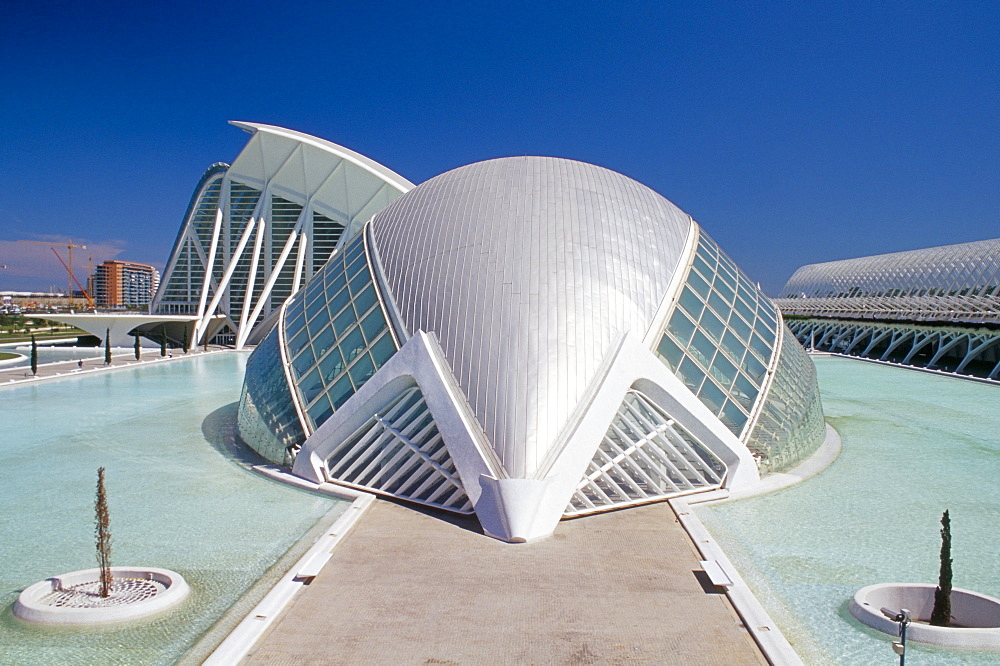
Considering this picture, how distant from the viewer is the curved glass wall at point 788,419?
14.9 m

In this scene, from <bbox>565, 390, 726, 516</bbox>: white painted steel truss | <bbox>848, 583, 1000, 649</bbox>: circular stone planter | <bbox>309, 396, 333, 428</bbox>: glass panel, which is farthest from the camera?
<bbox>309, 396, 333, 428</bbox>: glass panel

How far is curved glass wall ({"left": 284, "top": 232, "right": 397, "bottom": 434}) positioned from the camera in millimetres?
14432

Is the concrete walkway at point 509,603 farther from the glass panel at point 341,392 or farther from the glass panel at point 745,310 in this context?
the glass panel at point 745,310

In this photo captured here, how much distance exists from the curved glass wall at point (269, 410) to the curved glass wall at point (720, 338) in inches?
315

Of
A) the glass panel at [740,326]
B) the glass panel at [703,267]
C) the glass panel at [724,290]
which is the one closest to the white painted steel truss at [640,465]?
the glass panel at [740,326]

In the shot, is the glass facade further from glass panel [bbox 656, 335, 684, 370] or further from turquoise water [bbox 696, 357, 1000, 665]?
turquoise water [bbox 696, 357, 1000, 665]

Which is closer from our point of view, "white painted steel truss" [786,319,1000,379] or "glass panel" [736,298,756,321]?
"glass panel" [736,298,756,321]

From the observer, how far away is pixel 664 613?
8.45m

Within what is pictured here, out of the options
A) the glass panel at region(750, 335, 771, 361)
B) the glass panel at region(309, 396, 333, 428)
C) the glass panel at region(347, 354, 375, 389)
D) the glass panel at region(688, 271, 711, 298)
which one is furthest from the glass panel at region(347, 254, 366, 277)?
the glass panel at region(750, 335, 771, 361)

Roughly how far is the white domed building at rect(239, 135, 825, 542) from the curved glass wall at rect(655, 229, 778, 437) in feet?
0.17

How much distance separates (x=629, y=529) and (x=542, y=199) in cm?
815

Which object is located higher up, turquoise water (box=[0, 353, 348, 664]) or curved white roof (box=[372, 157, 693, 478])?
curved white roof (box=[372, 157, 693, 478])

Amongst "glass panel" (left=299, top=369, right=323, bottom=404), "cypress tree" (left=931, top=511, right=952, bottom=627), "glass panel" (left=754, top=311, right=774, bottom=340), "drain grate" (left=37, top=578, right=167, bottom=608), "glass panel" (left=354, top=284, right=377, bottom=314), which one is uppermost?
"glass panel" (left=354, top=284, right=377, bottom=314)

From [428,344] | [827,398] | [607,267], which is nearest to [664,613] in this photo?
[428,344]
